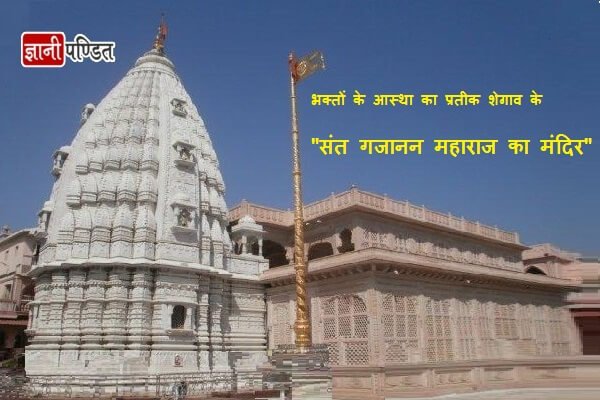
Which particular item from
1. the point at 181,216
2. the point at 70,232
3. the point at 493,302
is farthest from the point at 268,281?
the point at 493,302

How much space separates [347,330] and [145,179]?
12.9 m

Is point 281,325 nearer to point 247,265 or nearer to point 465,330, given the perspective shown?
point 247,265

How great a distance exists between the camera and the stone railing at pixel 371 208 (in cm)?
2464

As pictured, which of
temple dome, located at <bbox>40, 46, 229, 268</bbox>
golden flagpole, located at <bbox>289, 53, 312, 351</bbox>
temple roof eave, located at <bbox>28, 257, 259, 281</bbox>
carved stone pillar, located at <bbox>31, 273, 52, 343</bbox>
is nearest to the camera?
golden flagpole, located at <bbox>289, 53, 312, 351</bbox>

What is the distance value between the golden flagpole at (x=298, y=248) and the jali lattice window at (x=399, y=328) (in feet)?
19.2

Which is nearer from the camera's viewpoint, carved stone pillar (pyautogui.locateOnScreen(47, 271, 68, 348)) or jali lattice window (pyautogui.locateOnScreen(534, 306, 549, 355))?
carved stone pillar (pyautogui.locateOnScreen(47, 271, 68, 348))

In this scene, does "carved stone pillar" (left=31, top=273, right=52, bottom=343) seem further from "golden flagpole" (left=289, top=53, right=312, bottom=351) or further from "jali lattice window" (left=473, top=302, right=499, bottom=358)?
"jali lattice window" (left=473, top=302, right=499, bottom=358)

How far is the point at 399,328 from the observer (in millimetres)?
20875

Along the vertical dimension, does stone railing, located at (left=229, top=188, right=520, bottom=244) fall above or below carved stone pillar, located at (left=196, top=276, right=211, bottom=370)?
above

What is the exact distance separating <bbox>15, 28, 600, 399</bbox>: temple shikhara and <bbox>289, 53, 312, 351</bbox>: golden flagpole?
5.92 metres

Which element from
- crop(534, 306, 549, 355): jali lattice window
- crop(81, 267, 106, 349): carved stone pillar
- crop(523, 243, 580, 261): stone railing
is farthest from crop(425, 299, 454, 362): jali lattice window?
crop(523, 243, 580, 261): stone railing

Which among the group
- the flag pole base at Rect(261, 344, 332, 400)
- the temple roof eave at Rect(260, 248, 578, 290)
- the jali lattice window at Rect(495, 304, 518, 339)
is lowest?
the flag pole base at Rect(261, 344, 332, 400)

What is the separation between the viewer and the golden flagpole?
13.7 meters
